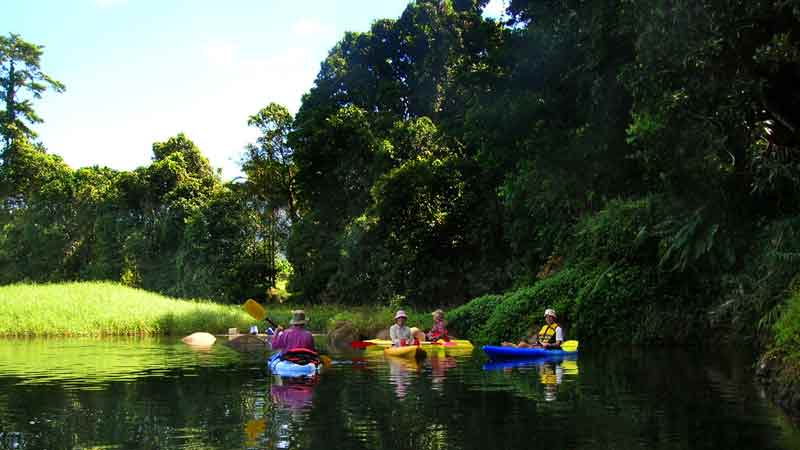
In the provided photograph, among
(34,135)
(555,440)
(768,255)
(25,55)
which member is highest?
(25,55)

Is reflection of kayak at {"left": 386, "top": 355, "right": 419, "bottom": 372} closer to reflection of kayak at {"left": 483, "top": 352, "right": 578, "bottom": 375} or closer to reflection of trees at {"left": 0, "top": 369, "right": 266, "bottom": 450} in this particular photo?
reflection of kayak at {"left": 483, "top": 352, "right": 578, "bottom": 375}

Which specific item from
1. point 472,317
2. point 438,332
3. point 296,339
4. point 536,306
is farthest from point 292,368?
point 472,317

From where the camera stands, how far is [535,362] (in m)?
15.4

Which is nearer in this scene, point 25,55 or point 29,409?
point 29,409

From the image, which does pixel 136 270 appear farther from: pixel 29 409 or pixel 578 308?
pixel 29 409

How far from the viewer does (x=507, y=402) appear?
9383mm

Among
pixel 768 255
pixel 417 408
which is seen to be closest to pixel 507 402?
pixel 417 408

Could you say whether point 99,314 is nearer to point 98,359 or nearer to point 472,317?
point 98,359

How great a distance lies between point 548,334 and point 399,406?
805 cm

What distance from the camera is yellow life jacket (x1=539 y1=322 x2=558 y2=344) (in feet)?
53.8

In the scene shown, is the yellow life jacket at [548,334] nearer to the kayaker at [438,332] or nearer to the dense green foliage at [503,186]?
the dense green foliage at [503,186]

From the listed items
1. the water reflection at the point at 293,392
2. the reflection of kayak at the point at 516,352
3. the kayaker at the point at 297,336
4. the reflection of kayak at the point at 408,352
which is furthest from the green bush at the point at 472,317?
the water reflection at the point at 293,392

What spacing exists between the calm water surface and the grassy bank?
10.2 metres

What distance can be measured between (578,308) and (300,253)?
2072cm
